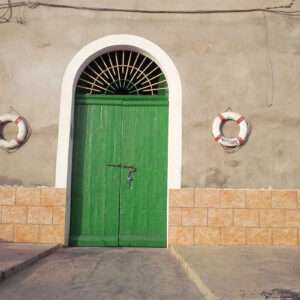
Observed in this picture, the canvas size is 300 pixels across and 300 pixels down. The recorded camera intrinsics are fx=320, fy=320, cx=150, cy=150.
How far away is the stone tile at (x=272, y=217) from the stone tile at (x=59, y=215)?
2974 millimetres

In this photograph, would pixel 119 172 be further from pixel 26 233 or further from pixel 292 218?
pixel 292 218

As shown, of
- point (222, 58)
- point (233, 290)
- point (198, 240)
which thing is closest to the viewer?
point (233, 290)

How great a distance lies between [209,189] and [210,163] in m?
0.40

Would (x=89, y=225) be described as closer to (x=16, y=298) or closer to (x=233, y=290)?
(x=16, y=298)

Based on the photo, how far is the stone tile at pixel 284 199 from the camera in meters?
4.85

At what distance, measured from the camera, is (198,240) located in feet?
15.7

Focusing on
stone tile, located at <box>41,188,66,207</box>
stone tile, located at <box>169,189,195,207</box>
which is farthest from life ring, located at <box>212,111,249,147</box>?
stone tile, located at <box>41,188,66,207</box>

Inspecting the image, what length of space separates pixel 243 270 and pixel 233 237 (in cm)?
145

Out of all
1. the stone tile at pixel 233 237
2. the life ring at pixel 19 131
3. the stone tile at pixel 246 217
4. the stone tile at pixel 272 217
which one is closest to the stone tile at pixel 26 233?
the life ring at pixel 19 131

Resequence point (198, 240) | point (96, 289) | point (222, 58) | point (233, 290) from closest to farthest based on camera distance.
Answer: point (233, 290)
point (96, 289)
point (198, 240)
point (222, 58)

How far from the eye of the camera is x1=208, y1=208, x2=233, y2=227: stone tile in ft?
15.7

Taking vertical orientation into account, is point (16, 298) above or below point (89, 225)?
below

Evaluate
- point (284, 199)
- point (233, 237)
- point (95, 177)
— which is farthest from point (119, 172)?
point (284, 199)

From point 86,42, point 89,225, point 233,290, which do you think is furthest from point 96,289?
point 86,42
